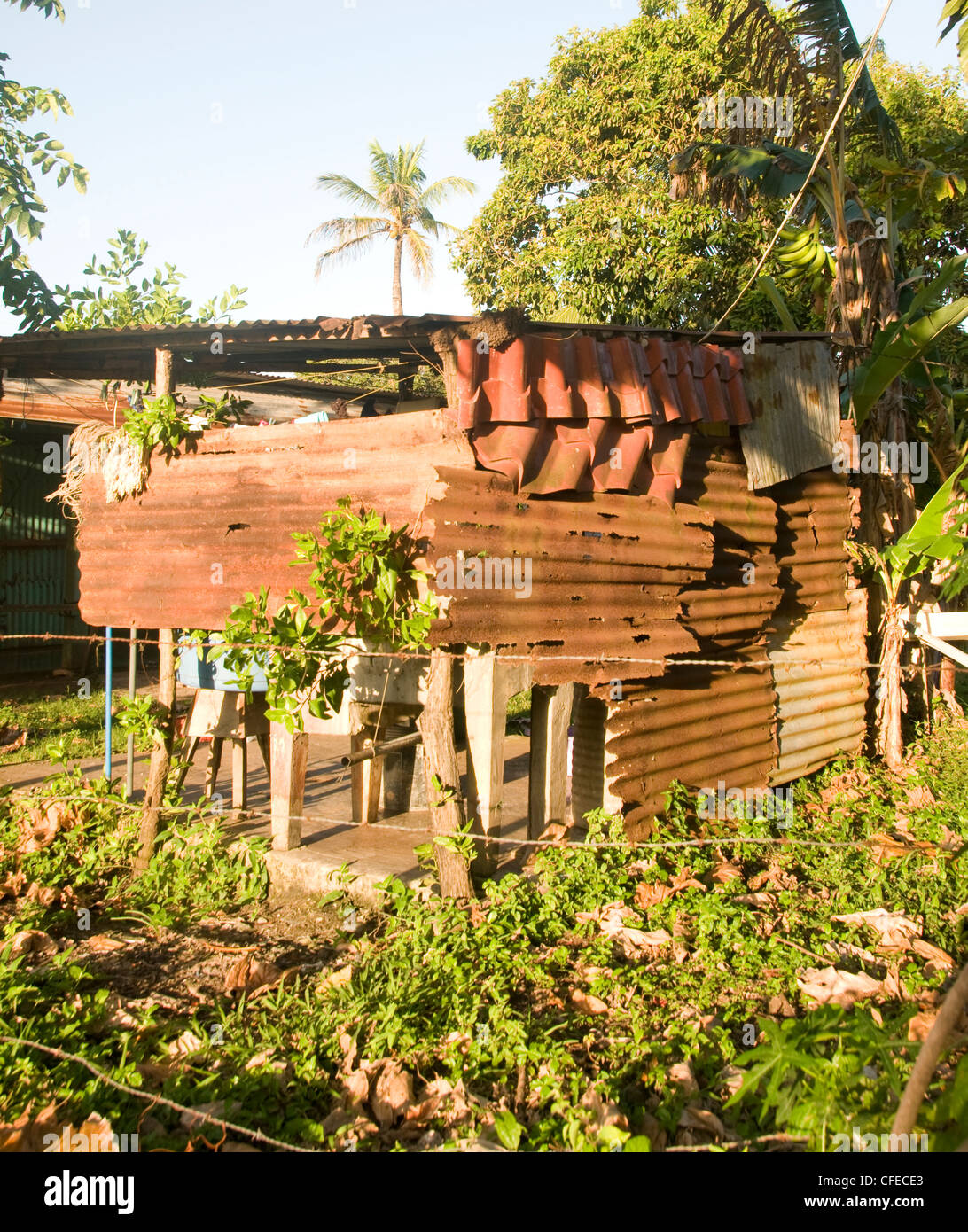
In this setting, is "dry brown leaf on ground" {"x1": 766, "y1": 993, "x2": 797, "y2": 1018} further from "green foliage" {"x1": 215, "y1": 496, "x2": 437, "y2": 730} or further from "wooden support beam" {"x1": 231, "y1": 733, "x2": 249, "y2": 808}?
"wooden support beam" {"x1": 231, "y1": 733, "x2": 249, "y2": 808}

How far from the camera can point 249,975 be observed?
4723mm

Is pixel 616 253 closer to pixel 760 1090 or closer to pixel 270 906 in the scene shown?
pixel 270 906

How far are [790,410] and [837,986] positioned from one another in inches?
180

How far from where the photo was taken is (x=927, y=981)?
4.43 m

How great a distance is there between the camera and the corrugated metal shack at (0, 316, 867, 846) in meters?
5.07

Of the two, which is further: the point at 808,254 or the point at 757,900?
the point at 808,254

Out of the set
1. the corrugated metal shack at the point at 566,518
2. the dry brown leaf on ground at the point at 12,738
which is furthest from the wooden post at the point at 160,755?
the dry brown leaf on ground at the point at 12,738

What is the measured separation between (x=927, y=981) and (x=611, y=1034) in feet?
5.24

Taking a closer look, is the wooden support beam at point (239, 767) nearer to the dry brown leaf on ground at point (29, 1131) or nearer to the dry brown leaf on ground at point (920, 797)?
the dry brown leaf on ground at point (29, 1131)

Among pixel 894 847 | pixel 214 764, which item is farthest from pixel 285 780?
pixel 894 847

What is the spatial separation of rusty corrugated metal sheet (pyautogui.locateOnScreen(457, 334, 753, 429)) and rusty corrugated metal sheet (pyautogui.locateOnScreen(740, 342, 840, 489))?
840mm

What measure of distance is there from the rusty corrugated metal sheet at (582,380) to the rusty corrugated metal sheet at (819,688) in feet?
8.07

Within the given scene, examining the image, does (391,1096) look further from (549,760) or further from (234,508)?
(234,508)

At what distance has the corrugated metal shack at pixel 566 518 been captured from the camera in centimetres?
507
